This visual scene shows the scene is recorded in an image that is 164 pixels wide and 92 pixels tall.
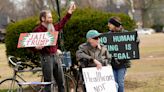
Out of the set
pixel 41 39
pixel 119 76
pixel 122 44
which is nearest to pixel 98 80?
pixel 119 76

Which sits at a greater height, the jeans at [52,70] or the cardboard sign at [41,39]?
the cardboard sign at [41,39]

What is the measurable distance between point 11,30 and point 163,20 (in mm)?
97694

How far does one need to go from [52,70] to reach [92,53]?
1.21 m

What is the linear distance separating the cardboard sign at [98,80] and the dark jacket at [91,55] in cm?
23

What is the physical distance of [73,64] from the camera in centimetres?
1281

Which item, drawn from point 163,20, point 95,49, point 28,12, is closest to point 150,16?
point 163,20

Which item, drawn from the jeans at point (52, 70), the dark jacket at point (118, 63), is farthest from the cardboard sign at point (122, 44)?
the jeans at point (52, 70)

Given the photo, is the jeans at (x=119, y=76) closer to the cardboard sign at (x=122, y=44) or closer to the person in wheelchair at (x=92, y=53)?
the cardboard sign at (x=122, y=44)

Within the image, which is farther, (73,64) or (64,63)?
(73,64)

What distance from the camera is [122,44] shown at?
942cm

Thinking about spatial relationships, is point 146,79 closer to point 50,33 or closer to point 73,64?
point 73,64

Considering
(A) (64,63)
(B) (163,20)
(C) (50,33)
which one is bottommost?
(B) (163,20)

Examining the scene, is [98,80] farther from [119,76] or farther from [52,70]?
[52,70]

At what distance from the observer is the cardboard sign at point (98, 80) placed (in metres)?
7.70
